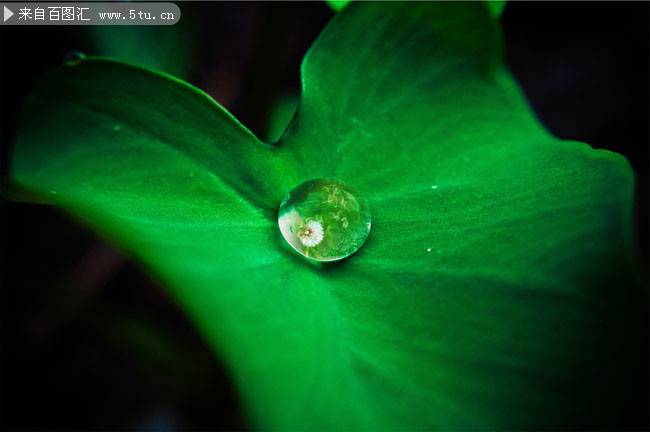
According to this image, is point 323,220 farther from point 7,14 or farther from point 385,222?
point 7,14

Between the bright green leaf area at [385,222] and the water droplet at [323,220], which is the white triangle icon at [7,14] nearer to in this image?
the bright green leaf area at [385,222]

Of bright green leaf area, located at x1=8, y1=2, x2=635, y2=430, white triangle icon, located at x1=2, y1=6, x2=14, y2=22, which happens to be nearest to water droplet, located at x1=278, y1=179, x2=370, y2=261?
bright green leaf area, located at x1=8, y1=2, x2=635, y2=430

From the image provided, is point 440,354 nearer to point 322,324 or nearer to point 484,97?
point 322,324

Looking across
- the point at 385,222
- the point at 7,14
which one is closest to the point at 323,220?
the point at 385,222

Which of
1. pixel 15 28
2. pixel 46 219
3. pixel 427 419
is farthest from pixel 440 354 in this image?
pixel 46 219

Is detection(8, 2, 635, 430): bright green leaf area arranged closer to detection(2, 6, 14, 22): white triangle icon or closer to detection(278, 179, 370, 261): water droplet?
detection(278, 179, 370, 261): water droplet

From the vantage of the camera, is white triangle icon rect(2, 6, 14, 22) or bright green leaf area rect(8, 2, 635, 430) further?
white triangle icon rect(2, 6, 14, 22)
